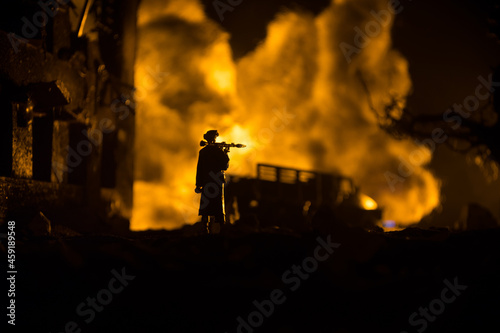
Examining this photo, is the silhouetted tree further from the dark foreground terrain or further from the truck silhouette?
the dark foreground terrain

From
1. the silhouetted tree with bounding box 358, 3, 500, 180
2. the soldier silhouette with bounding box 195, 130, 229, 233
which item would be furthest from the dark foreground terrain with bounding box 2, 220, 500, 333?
the silhouetted tree with bounding box 358, 3, 500, 180

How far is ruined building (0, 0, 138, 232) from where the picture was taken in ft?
44.1

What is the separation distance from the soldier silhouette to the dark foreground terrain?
1.53m

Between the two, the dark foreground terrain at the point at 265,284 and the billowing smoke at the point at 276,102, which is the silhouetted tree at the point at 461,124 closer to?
the billowing smoke at the point at 276,102

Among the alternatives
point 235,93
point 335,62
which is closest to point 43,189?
point 235,93

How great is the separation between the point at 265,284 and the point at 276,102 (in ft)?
65.5

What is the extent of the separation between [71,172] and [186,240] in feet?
26.9

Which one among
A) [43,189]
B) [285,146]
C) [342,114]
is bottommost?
[43,189]

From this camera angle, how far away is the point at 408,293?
8789 mm

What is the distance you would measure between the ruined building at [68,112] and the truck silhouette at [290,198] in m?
3.91

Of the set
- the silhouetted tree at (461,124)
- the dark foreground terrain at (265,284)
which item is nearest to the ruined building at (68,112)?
the dark foreground terrain at (265,284)

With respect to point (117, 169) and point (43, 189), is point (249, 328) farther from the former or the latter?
point (117, 169)

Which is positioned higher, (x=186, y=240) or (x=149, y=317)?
(x=186, y=240)

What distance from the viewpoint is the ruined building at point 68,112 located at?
13.4 meters
